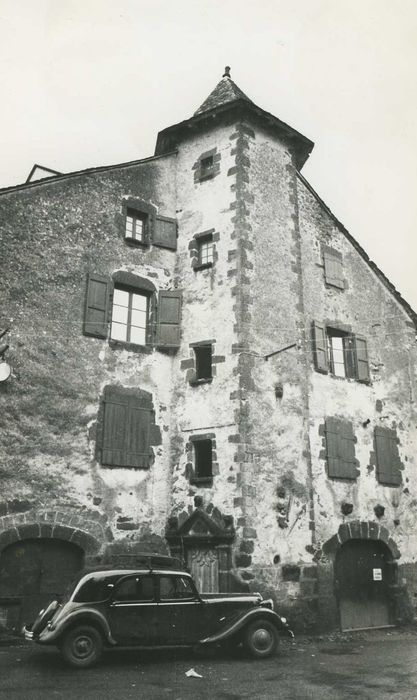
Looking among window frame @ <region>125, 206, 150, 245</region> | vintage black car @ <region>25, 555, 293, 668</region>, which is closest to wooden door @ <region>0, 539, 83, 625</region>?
vintage black car @ <region>25, 555, 293, 668</region>

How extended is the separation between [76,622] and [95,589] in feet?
1.76

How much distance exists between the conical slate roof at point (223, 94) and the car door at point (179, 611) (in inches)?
495

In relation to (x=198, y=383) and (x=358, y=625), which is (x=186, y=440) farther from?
(x=358, y=625)

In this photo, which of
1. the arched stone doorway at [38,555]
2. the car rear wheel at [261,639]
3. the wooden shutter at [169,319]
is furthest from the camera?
the wooden shutter at [169,319]

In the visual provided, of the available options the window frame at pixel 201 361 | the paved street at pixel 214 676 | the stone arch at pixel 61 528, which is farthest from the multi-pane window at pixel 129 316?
the paved street at pixel 214 676

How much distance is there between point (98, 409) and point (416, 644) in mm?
8408

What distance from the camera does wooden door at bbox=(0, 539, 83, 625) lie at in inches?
445

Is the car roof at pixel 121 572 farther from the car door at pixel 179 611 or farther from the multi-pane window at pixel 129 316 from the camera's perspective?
the multi-pane window at pixel 129 316

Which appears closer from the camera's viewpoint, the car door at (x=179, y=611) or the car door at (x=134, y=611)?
the car door at (x=134, y=611)

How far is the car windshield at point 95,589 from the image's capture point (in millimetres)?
8602

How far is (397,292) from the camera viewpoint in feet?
59.4

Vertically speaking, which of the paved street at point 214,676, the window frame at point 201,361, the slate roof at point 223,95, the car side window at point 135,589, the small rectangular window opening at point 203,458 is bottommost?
the paved street at point 214,676

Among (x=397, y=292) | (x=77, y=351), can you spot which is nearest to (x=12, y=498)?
(x=77, y=351)

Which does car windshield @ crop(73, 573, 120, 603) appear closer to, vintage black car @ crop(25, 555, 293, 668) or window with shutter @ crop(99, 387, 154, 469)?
vintage black car @ crop(25, 555, 293, 668)
